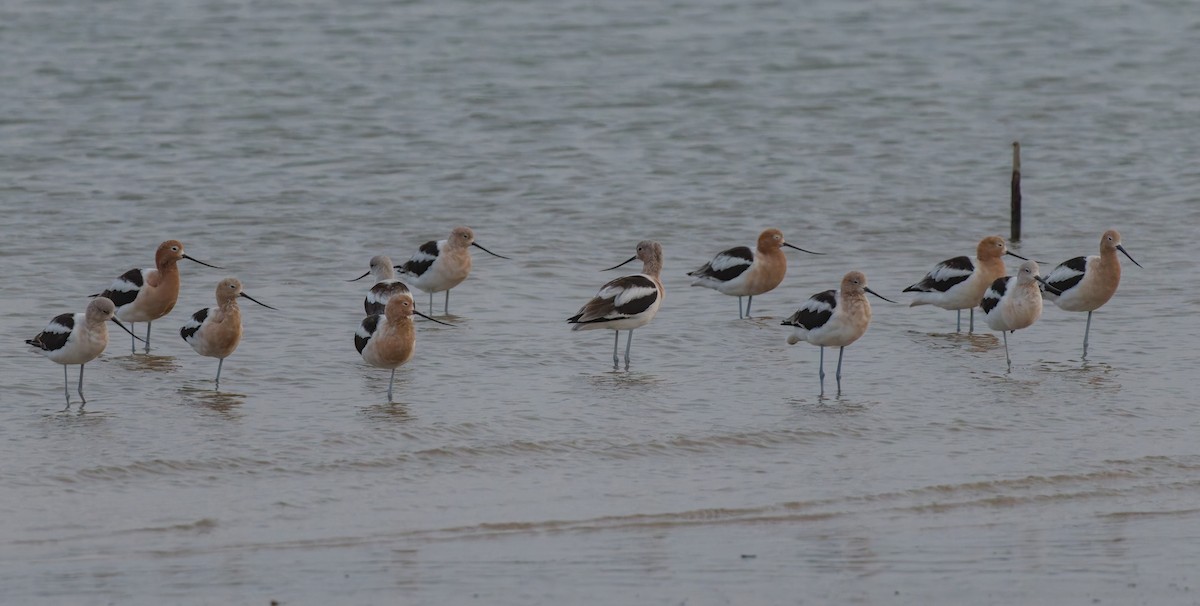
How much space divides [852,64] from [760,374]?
17.5 meters

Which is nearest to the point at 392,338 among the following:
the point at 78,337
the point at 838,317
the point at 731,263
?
the point at 78,337

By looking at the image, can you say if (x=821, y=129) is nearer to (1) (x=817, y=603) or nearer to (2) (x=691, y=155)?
(2) (x=691, y=155)

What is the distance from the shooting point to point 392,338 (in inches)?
461

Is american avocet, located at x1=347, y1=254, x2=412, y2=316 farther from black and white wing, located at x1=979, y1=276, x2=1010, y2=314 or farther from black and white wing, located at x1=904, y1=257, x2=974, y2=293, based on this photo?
black and white wing, located at x1=979, y1=276, x2=1010, y2=314

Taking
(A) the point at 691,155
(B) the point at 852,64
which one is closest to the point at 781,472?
(A) the point at 691,155

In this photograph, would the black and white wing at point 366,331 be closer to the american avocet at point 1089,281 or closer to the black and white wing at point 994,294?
the black and white wing at point 994,294

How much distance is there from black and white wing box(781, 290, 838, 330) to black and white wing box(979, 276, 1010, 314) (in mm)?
1562

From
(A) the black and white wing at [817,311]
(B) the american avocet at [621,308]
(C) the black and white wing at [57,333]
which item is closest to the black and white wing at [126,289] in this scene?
(C) the black and white wing at [57,333]

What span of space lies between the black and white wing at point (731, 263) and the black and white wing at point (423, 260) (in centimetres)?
258

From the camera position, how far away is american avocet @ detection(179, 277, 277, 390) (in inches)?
480

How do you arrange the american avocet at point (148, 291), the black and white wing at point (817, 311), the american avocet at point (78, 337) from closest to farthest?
the american avocet at point (78, 337), the black and white wing at point (817, 311), the american avocet at point (148, 291)

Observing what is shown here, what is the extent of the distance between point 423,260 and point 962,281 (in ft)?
16.2

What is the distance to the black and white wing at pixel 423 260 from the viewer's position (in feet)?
50.6

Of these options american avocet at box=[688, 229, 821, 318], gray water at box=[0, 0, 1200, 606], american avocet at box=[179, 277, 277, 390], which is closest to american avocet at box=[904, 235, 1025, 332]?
gray water at box=[0, 0, 1200, 606]
